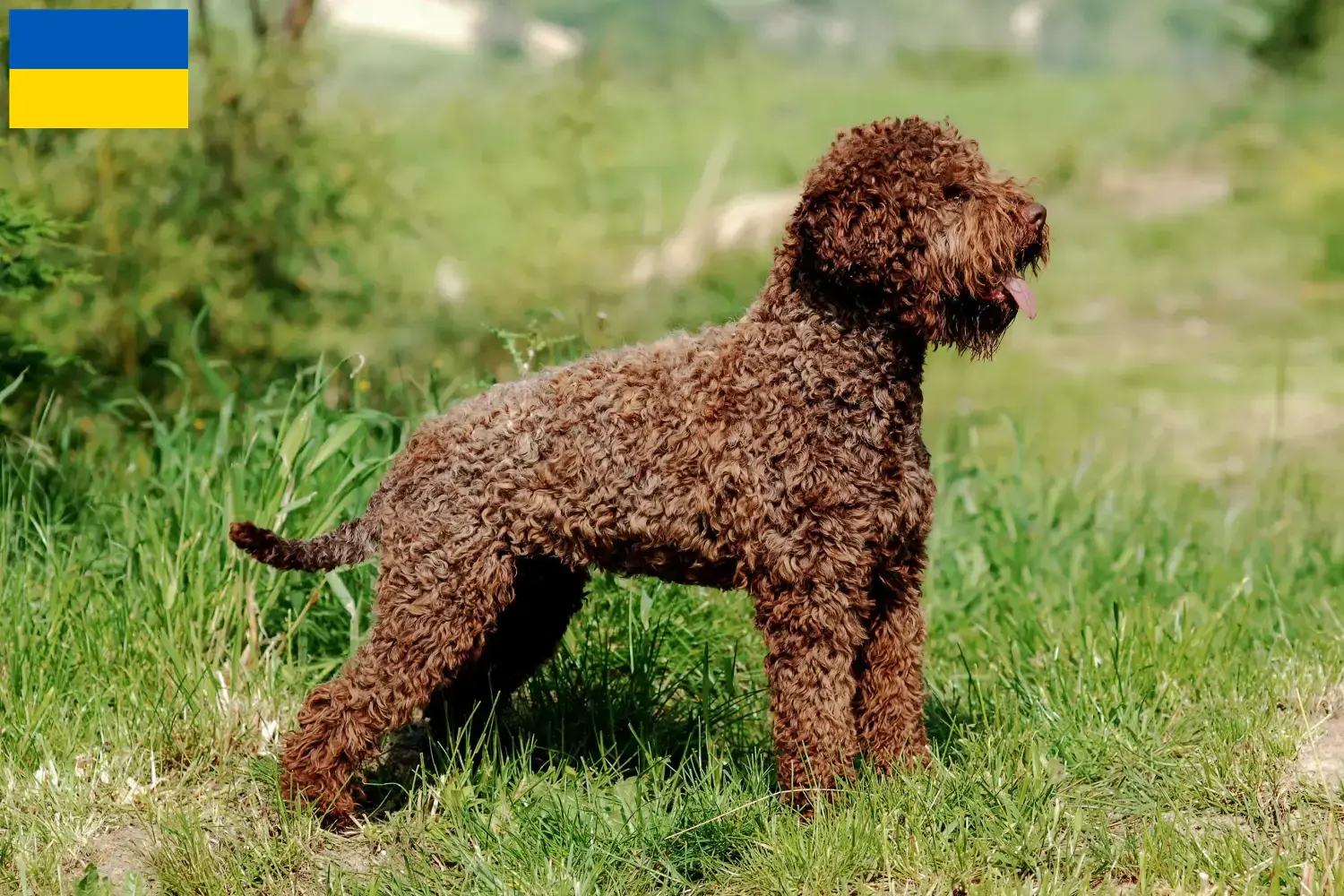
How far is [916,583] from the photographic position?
3803mm

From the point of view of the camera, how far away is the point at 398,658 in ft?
12.3

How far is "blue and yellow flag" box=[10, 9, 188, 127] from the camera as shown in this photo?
5.77m

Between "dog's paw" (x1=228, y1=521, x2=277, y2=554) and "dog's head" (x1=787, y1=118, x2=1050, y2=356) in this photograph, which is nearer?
"dog's head" (x1=787, y1=118, x2=1050, y2=356)

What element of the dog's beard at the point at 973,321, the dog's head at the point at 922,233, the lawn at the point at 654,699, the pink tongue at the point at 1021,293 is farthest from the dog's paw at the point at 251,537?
the pink tongue at the point at 1021,293

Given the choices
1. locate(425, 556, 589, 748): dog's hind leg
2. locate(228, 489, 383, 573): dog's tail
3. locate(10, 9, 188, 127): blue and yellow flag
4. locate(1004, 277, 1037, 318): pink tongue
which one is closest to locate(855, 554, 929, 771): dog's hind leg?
locate(1004, 277, 1037, 318): pink tongue

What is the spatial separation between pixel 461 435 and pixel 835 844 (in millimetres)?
1383

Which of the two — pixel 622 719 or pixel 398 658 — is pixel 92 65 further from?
pixel 622 719

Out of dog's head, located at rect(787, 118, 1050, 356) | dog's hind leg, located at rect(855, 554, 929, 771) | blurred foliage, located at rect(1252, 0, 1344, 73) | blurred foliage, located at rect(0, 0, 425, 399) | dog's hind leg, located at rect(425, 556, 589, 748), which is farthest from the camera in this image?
blurred foliage, located at rect(1252, 0, 1344, 73)

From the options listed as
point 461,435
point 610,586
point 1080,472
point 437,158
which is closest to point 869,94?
point 437,158

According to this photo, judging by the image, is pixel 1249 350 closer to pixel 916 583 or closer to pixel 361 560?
pixel 916 583

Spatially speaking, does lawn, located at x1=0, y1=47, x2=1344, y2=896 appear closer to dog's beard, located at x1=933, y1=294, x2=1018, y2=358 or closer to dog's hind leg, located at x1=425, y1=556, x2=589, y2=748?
dog's hind leg, located at x1=425, y1=556, x2=589, y2=748

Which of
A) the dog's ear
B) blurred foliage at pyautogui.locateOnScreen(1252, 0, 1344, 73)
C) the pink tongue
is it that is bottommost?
the pink tongue

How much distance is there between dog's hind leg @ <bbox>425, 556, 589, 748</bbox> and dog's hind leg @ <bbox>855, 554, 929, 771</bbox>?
847mm

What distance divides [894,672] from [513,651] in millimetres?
1120
